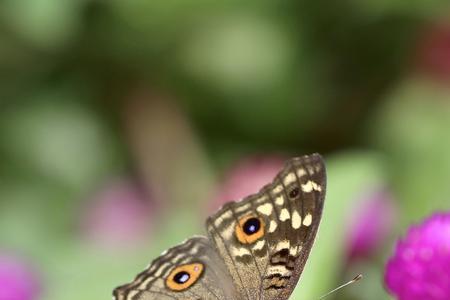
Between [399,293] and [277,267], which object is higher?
[277,267]

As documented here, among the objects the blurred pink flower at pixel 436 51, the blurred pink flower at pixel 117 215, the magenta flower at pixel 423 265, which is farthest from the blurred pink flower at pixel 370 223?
the blurred pink flower at pixel 117 215

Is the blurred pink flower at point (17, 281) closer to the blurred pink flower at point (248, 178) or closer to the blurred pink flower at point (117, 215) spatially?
the blurred pink flower at point (117, 215)

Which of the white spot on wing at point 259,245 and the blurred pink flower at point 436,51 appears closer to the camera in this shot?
the white spot on wing at point 259,245

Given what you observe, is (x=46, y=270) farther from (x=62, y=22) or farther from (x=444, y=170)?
(x=444, y=170)

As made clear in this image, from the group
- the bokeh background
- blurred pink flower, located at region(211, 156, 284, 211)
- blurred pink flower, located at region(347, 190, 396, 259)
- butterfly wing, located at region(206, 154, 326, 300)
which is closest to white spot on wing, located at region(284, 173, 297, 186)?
butterfly wing, located at region(206, 154, 326, 300)

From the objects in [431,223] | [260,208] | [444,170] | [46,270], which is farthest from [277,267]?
[46,270]

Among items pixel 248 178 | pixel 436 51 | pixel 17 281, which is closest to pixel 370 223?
pixel 248 178

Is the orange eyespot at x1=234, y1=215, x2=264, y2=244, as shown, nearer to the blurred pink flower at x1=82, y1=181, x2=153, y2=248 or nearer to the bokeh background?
the bokeh background
